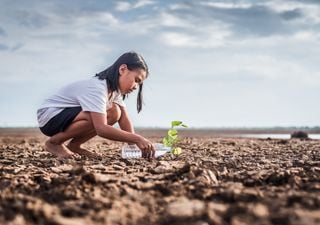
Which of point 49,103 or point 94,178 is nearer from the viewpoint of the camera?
point 94,178

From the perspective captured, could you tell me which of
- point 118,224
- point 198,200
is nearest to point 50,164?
point 198,200

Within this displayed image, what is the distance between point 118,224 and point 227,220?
1.47 ft

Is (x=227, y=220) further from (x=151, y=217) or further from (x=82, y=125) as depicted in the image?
(x=82, y=125)

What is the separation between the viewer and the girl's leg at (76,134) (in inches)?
216

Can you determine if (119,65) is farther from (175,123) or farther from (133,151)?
(133,151)

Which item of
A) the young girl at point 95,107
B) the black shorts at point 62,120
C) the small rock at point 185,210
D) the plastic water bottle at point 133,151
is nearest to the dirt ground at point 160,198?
the small rock at point 185,210

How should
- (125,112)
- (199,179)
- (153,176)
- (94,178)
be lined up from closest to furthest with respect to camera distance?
(94,178) → (199,179) → (153,176) → (125,112)

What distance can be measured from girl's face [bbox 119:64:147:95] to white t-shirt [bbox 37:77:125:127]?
0.62ft

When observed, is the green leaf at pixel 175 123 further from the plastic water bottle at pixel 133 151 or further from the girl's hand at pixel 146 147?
the girl's hand at pixel 146 147

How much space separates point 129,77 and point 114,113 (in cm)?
68

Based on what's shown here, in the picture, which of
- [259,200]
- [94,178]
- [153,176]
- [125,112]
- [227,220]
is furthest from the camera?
[125,112]

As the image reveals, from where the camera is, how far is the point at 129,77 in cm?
536

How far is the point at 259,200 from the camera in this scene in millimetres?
2457

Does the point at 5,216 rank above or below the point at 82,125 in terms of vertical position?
below
